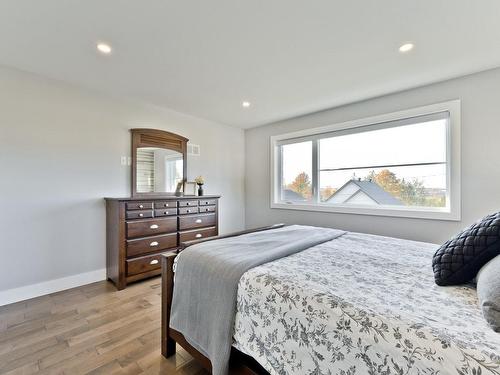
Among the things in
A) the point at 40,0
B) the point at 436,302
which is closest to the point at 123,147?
the point at 40,0

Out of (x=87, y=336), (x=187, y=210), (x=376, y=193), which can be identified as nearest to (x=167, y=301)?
(x=87, y=336)

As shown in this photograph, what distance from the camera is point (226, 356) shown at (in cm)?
121

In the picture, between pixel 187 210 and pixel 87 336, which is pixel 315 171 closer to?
pixel 187 210

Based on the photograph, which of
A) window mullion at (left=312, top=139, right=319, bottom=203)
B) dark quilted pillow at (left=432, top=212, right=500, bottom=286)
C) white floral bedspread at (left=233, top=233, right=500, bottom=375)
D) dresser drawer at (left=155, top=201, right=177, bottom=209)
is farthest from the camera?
window mullion at (left=312, top=139, right=319, bottom=203)

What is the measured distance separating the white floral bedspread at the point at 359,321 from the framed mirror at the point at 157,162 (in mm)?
2595

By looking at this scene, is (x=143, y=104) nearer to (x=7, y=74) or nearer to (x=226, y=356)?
(x=7, y=74)

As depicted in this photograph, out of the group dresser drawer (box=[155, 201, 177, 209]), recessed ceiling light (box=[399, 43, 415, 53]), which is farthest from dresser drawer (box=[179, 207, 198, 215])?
recessed ceiling light (box=[399, 43, 415, 53])

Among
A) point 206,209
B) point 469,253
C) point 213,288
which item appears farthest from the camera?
point 206,209

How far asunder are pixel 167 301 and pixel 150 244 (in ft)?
4.91

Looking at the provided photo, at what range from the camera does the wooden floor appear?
5.12ft

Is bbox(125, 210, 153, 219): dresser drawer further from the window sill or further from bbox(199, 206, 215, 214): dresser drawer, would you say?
the window sill

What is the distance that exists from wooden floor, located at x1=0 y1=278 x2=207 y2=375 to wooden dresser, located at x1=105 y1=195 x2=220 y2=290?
313mm

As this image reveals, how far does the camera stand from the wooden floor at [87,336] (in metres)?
1.56

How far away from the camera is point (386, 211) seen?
3.01 m
